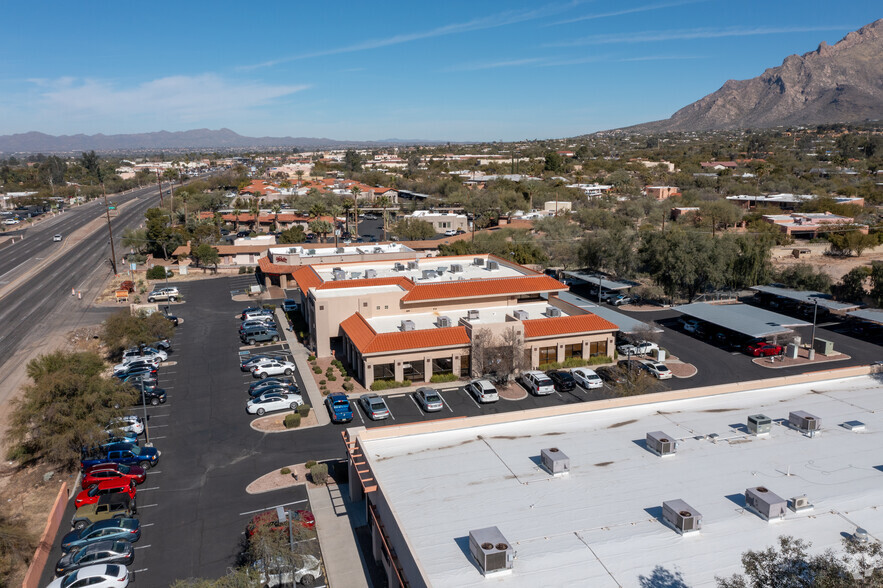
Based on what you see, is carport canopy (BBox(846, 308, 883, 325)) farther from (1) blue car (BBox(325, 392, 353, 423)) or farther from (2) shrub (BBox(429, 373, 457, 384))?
(1) blue car (BBox(325, 392, 353, 423))

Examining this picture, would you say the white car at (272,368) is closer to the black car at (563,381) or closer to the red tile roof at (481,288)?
the red tile roof at (481,288)

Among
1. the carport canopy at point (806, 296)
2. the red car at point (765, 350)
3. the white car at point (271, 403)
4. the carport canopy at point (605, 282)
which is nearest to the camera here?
the white car at point (271, 403)

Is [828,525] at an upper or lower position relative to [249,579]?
upper

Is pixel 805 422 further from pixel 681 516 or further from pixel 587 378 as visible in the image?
pixel 587 378

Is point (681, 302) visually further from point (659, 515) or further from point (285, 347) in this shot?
point (659, 515)

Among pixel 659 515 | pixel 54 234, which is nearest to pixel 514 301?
pixel 659 515

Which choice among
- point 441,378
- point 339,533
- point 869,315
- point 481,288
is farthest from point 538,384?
point 869,315

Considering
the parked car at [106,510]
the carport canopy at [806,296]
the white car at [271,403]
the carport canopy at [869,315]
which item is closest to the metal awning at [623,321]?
the carport canopy at [806,296]
